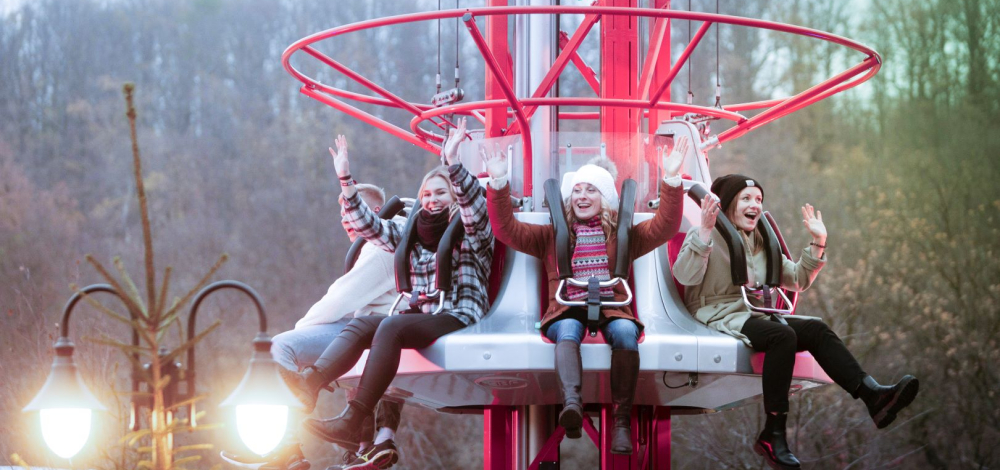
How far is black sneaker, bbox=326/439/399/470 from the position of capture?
5969 millimetres

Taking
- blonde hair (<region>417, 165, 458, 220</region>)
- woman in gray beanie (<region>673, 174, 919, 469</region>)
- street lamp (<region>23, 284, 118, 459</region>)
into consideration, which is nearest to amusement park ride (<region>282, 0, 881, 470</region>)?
woman in gray beanie (<region>673, 174, 919, 469</region>)

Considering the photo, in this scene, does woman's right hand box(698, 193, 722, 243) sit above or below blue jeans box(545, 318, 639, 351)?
above

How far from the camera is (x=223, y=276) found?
1983 cm

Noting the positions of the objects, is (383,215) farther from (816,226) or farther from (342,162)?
(816,226)

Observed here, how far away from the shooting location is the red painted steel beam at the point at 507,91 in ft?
15.3

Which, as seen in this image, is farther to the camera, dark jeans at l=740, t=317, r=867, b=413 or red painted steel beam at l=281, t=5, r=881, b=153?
dark jeans at l=740, t=317, r=867, b=413

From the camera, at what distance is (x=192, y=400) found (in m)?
3.29

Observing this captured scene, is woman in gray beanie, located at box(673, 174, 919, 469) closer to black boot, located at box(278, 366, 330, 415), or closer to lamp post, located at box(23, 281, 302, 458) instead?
black boot, located at box(278, 366, 330, 415)

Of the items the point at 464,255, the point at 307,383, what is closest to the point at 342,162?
the point at 464,255

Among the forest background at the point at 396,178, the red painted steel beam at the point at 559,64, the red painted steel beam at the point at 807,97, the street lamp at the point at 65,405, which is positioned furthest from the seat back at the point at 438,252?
the forest background at the point at 396,178

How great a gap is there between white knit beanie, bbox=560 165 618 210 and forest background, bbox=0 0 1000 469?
7931 mm

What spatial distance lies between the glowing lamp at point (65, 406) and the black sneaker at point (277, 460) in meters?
1.85

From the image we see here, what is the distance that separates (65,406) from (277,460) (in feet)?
7.12

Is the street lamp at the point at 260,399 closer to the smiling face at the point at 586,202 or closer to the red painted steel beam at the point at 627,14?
the red painted steel beam at the point at 627,14
